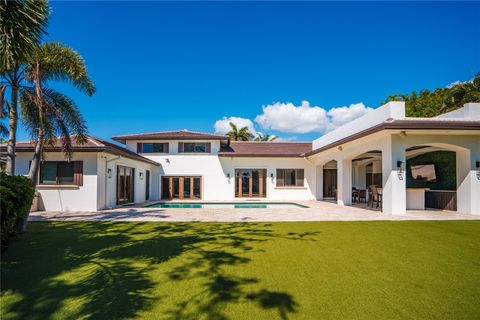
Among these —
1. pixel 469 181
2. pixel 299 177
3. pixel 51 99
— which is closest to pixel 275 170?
pixel 299 177

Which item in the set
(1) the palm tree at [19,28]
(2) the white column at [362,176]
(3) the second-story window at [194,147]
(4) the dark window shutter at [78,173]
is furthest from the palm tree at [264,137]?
(1) the palm tree at [19,28]

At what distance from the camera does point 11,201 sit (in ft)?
20.1

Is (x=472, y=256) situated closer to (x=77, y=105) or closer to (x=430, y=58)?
(x=77, y=105)

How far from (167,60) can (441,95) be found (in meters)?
32.3

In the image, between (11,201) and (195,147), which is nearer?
(11,201)

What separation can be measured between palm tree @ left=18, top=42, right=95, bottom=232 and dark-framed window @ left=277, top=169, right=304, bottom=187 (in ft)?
58.0

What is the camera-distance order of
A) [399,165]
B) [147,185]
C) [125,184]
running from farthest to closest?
[147,185]
[125,184]
[399,165]

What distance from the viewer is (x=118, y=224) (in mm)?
10742

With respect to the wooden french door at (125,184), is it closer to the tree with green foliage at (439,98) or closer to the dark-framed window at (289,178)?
the dark-framed window at (289,178)

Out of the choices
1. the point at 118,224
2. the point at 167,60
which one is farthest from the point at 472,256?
the point at 167,60

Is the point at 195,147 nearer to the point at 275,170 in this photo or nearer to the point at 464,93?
the point at 275,170

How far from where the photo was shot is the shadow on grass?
3.79m

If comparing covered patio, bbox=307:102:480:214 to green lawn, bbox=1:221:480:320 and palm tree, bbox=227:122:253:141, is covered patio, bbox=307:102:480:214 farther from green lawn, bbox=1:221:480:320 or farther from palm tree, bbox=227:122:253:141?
palm tree, bbox=227:122:253:141

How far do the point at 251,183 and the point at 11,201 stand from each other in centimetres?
2052
